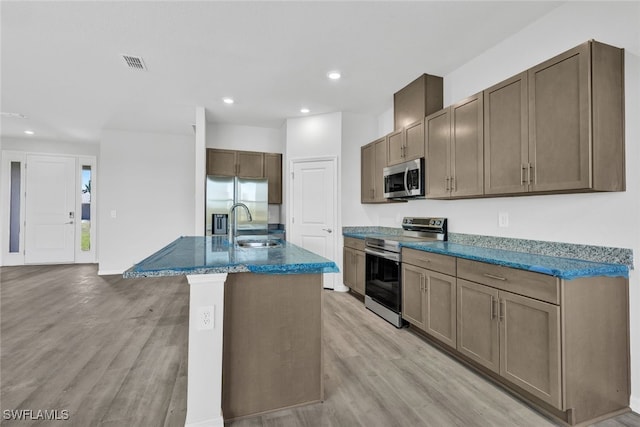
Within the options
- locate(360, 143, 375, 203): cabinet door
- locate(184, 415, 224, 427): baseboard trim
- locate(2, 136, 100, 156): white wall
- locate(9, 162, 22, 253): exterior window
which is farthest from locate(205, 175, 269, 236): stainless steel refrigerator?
locate(9, 162, 22, 253): exterior window

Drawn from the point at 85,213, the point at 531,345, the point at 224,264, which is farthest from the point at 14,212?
the point at 531,345

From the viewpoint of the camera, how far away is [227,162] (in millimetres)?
4996

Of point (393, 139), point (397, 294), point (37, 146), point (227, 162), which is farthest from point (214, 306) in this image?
point (37, 146)

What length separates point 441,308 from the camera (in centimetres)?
249

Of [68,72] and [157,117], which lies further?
[157,117]

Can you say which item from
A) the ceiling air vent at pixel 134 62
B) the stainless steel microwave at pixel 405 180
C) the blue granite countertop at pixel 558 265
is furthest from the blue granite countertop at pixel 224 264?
the ceiling air vent at pixel 134 62

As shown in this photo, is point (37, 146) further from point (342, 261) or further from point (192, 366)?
point (192, 366)

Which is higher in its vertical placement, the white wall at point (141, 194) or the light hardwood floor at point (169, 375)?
the white wall at point (141, 194)

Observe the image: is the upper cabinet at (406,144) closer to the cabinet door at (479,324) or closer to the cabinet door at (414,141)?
the cabinet door at (414,141)

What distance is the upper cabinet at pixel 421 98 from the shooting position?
129 inches

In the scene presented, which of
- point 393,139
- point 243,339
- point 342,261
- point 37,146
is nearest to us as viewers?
point 243,339

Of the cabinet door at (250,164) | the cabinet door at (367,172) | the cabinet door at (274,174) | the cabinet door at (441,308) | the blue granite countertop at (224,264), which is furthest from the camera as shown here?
the cabinet door at (274,174)

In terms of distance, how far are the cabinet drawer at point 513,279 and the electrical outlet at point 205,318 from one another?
177 centimetres

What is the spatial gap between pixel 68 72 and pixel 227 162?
7.23ft
